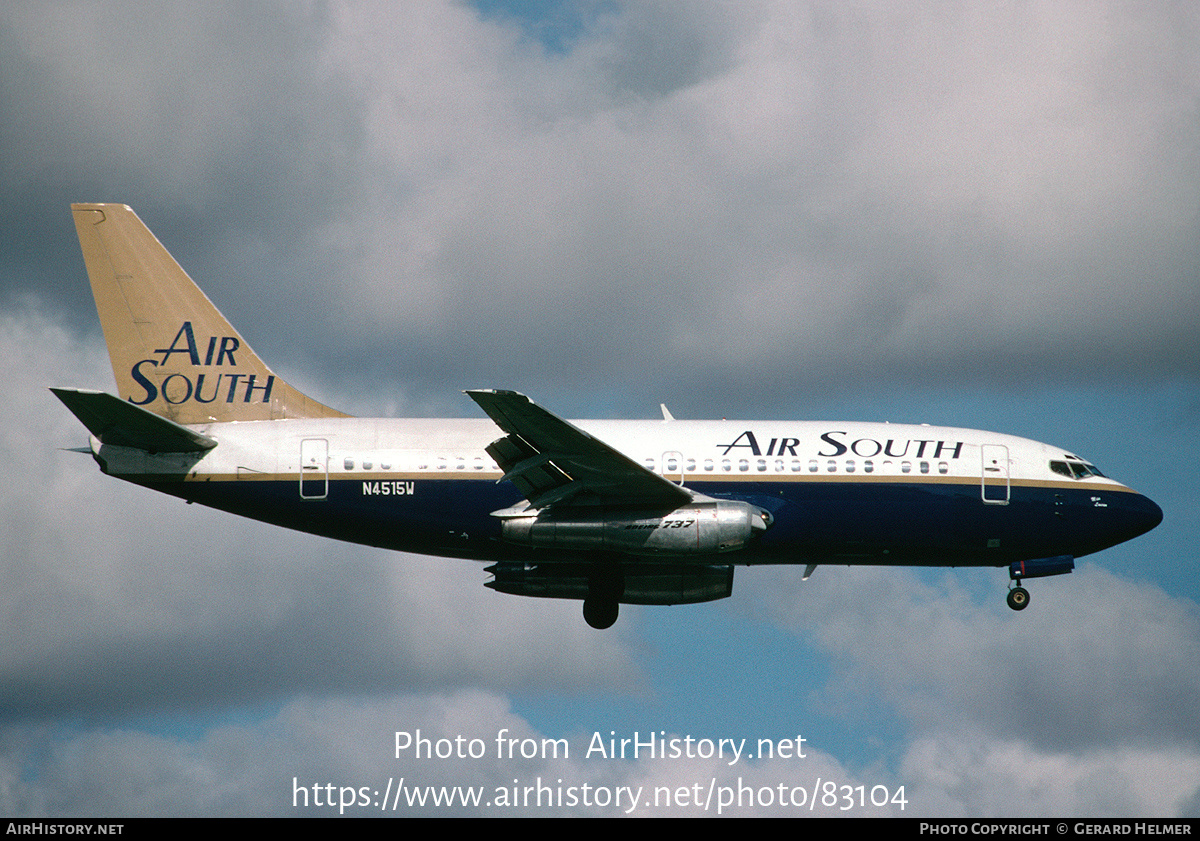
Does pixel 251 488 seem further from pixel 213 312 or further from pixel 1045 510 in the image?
pixel 1045 510

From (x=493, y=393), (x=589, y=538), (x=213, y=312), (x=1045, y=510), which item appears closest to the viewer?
(x=493, y=393)

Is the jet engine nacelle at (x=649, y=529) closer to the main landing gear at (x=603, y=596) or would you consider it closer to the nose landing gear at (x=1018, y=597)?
the main landing gear at (x=603, y=596)

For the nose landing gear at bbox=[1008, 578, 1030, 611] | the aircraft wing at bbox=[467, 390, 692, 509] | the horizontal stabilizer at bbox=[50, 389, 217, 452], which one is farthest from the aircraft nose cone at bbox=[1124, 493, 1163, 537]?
the horizontal stabilizer at bbox=[50, 389, 217, 452]

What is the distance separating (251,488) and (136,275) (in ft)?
29.3

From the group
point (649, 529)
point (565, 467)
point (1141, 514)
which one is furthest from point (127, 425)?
point (1141, 514)

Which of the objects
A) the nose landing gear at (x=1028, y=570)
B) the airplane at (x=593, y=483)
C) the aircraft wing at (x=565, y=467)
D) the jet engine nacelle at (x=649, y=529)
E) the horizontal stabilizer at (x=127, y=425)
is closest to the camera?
the aircraft wing at (x=565, y=467)

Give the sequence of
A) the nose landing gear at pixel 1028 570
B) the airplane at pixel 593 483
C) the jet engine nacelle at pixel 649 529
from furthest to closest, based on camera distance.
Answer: the nose landing gear at pixel 1028 570 < the airplane at pixel 593 483 < the jet engine nacelle at pixel 649 529

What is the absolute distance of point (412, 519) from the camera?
37219mm

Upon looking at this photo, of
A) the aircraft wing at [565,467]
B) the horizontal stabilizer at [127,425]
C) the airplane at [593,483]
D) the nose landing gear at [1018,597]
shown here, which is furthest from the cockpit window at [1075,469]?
the horizontal stabilizer at [127,425]

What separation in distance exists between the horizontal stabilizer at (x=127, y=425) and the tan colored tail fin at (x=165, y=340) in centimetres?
336

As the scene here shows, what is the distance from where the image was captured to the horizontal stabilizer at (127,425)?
112 ft

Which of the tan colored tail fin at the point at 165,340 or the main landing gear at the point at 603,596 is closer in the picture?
the main landing gear at the point at 603,596

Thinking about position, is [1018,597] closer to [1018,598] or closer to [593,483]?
[1018,598]
